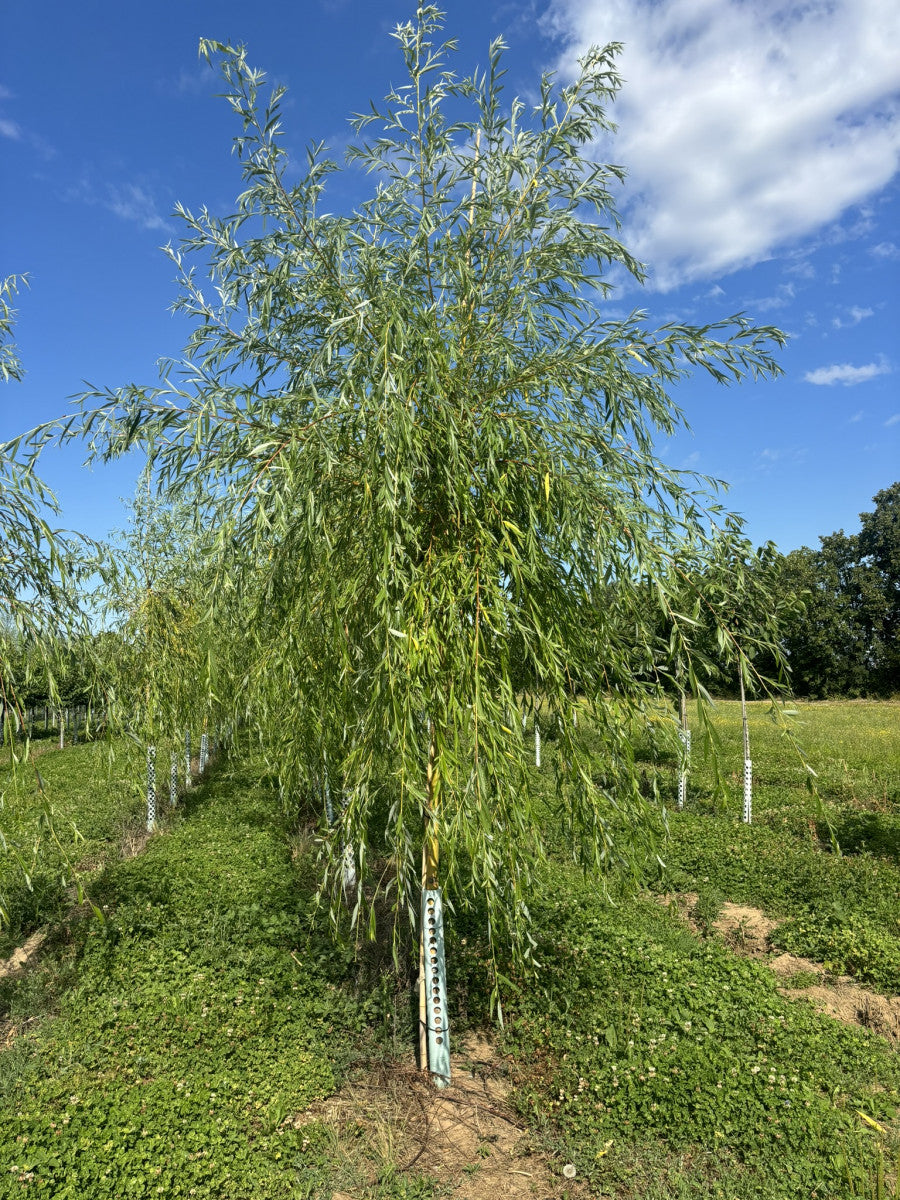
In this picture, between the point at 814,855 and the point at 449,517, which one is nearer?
the point at 449,517

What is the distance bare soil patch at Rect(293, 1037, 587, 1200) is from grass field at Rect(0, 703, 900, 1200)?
0.05 meters

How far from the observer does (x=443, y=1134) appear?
4.64 m

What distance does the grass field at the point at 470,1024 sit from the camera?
4195 millimetres

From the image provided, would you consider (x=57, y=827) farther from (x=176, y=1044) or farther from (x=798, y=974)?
(x=798, y=974)

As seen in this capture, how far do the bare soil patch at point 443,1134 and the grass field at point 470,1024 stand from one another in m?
0.05

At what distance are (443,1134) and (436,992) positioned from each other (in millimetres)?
824

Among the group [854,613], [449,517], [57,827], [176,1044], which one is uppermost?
[854,613]

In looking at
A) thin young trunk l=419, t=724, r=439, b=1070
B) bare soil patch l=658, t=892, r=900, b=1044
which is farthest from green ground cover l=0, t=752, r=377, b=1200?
bare soil patch l=658, t=892, r=900, b=1044

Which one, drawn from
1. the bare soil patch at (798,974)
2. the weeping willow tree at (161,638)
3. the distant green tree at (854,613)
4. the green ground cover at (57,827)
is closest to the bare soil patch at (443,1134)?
the green ground cover at (57,827)

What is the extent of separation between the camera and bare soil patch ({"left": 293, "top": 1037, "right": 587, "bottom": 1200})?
423cm

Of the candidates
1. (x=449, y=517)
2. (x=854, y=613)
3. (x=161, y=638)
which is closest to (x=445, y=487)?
(x=449, y=517)

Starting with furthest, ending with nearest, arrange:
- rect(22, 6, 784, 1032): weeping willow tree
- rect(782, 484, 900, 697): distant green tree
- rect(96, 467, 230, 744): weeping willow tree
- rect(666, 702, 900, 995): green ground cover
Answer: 1. rect(782, 484, 900, 697): distant green tree
2. rect(96, 467, 230, 744): weeping willow tree
3. rect(666, 702, 900, 995): green ground cover
4. rect(22, 6, 784, 1032): weeping willow tree

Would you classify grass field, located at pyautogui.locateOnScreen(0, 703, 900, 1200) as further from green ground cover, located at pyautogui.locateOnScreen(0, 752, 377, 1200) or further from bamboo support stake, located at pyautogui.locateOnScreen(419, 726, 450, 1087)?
bamboo support stake, located at pyautogui.locateOnScreen(419, 726, 450, 1087)

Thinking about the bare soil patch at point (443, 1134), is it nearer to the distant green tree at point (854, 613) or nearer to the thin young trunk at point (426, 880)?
the thin young trunk at point (426, 880)
